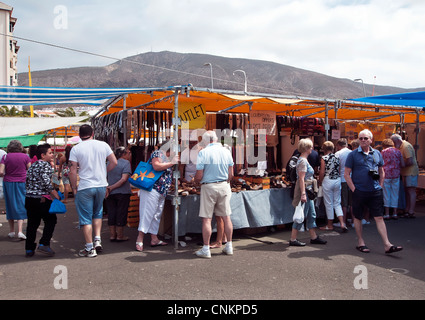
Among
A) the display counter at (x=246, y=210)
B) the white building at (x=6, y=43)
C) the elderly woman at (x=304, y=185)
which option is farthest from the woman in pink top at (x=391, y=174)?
the white building at (x=6, y=43)

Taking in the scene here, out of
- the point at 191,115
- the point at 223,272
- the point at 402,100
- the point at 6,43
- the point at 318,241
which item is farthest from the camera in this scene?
the point at 6,43

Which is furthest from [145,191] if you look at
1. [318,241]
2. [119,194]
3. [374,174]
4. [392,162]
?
[392,162]

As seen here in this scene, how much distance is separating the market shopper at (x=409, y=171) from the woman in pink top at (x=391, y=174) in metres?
0.28

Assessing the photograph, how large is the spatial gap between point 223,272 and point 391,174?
5.52m

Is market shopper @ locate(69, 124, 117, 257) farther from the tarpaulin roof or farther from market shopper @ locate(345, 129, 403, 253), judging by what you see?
market shopper @ locate(345, 129, 403, 253)

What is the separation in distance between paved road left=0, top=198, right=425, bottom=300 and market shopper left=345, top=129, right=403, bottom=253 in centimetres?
41

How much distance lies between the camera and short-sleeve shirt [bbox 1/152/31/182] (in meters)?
6.99

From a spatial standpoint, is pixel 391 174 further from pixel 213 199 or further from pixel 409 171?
pixel 213 199

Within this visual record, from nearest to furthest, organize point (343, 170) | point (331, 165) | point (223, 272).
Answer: point (223, 272)
point (331, 165)
point (343, 170)

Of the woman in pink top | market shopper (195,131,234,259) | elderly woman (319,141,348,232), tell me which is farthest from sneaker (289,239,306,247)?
the woman in pink top

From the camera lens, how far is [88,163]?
557cm

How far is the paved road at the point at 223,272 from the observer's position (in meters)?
4.28

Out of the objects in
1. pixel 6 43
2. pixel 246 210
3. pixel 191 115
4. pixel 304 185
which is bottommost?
pixel 246 210

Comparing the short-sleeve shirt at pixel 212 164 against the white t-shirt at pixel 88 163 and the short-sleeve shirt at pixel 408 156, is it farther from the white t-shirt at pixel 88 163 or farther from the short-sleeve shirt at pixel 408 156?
the short-sleeve shirt at pixel 408 156
